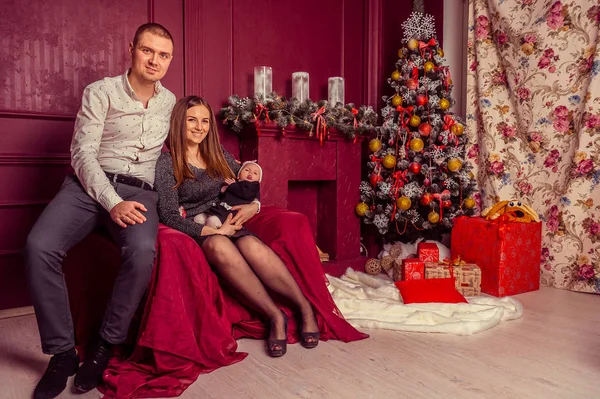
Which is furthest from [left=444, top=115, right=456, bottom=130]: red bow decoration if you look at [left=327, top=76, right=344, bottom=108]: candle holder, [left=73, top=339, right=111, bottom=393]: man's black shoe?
[left=73, top=339, right=111, bottom=393]: man's black shoe

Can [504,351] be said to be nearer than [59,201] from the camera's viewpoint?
No

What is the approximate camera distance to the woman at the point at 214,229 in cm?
206

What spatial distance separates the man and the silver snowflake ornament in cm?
209

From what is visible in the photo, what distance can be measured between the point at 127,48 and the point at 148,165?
1.04 metres

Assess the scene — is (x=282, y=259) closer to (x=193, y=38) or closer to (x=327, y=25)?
(x=193, y=38)

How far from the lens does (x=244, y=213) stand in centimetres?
233

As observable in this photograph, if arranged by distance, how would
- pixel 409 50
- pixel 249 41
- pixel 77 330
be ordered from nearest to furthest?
pixel 77 330, pixel 249 41, pixel 409 50

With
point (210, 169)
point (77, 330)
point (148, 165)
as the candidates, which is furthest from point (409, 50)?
point (77, 330)

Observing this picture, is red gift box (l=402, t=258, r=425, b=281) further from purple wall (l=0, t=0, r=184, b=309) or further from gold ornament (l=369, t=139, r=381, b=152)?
purple wall (l=0, t=0, r=184, b=309)

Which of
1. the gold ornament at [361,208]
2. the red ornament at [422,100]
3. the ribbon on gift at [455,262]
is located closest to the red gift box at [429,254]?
the ribbon on gift at [455,262]

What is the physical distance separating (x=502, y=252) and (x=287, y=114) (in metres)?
1.66

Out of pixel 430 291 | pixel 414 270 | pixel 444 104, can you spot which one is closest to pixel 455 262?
pixel 414 270

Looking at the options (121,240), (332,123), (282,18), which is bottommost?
(121,240)

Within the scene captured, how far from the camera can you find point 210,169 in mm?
2418
